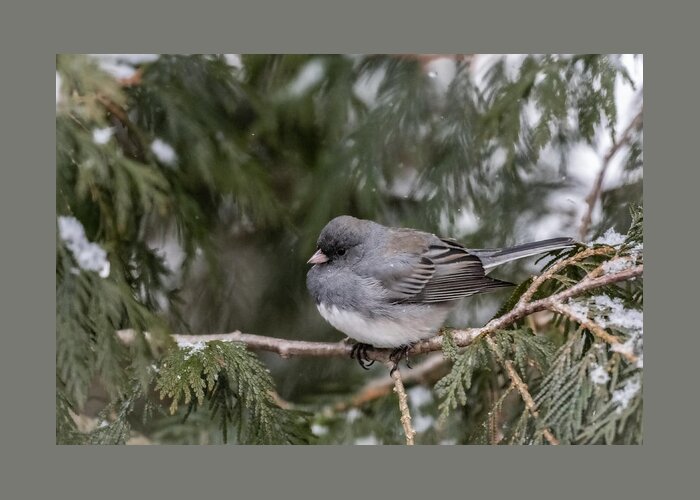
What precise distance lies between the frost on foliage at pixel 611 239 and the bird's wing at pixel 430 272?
294mm

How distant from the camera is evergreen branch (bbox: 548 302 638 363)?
2062 millimetres

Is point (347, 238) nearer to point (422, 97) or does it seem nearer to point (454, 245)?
point (454, 245)

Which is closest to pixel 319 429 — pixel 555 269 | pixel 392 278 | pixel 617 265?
pixel 392 278

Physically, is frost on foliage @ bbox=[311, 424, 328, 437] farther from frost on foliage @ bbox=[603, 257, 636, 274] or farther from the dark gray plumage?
frost on foliage @ bbox=[603, 257, 636, 274]

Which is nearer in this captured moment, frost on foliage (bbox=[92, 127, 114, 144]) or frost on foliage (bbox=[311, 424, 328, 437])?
frost on foliage (bbox=[92, 127, 114, 144])

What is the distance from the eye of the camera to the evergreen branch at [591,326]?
206 centimetres

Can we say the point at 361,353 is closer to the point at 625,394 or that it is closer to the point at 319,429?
the point at 319,429

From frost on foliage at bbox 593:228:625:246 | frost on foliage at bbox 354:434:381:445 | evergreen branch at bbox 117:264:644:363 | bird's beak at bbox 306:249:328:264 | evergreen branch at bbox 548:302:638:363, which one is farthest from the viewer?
frost on foliage at bbox 354:434:381:445

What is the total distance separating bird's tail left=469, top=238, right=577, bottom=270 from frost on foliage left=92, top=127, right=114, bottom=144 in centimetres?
110

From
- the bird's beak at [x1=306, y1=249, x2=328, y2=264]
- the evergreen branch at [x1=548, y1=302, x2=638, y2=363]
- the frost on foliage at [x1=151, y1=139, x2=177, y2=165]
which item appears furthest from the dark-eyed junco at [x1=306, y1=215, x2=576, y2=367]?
the frost on foliage at [x1=151, y1=139, x2=177, y2=165]

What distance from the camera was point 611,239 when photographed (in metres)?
2.38

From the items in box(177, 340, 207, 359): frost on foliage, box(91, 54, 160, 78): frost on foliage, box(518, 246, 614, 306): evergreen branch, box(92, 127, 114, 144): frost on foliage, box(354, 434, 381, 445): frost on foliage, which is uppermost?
box(91, 54, 160, 78): frost on foliage

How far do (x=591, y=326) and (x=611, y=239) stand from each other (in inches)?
15.5

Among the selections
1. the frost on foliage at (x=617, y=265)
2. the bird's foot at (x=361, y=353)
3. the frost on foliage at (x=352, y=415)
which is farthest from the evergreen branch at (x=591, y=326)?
the frost on foliage at (x=352, y=415)
